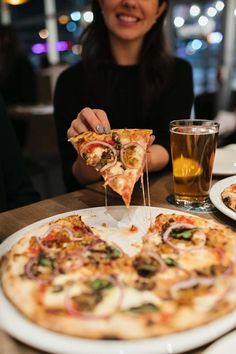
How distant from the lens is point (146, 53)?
Answer: 220 cm

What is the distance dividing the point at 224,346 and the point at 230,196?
0.64 metres

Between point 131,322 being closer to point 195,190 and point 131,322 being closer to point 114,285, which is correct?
point 114,285

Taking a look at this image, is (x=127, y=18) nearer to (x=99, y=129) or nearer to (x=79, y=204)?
(x=99, y=129)

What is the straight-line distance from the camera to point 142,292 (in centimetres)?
75

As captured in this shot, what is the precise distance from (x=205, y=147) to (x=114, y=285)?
63 cm

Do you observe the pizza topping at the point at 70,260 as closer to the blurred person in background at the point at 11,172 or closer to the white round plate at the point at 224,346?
the white round plate at the point at 224,346

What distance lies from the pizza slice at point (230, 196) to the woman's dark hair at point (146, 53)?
40.1 inches

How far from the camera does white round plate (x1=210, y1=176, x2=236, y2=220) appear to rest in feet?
3.58

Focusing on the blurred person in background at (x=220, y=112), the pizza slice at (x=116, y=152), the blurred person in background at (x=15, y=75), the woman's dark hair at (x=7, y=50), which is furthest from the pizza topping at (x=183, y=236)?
the woman's dark hair at (x=7, y=50)

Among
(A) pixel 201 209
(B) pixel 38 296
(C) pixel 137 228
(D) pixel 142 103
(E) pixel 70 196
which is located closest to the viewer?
(B) pixel 38 296

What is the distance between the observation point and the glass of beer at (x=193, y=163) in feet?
4.08

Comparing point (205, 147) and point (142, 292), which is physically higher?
point (205, 147)

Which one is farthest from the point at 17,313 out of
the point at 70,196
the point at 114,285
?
the point at 70,196

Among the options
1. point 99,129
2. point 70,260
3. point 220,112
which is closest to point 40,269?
point 70,260
